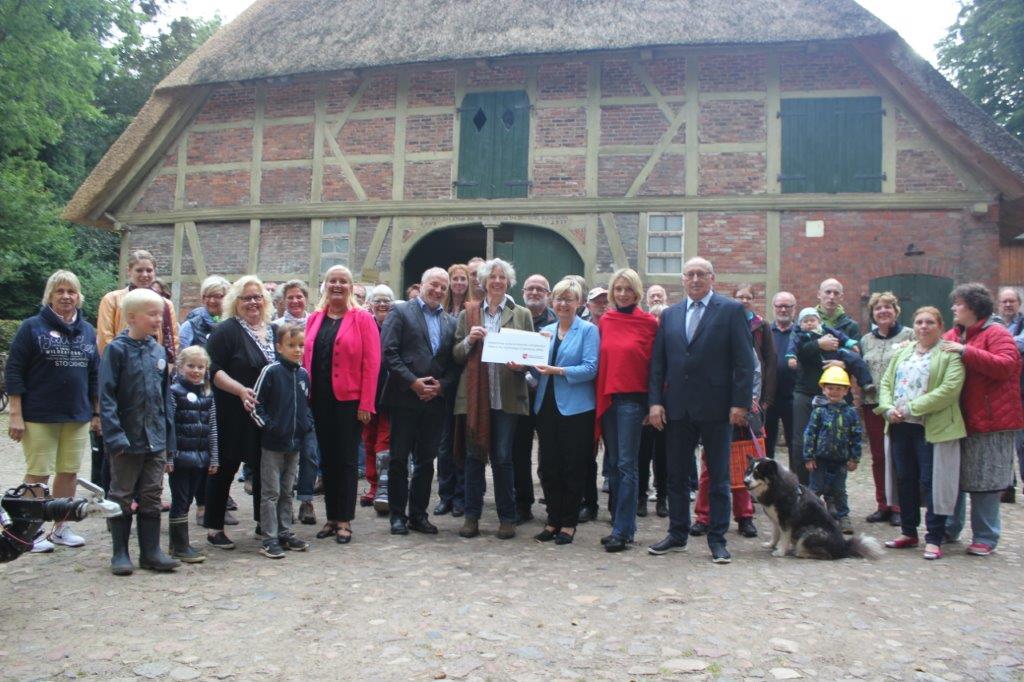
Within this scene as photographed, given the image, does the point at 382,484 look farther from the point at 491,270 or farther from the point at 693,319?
the point at 693,319

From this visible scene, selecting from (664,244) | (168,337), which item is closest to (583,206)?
(664,244)

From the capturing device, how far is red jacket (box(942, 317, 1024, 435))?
206 inches

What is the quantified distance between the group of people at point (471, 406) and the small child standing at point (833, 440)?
0.05ft

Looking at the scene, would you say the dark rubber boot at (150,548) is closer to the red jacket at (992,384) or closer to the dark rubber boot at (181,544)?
the dark rubber boot at (181,544)

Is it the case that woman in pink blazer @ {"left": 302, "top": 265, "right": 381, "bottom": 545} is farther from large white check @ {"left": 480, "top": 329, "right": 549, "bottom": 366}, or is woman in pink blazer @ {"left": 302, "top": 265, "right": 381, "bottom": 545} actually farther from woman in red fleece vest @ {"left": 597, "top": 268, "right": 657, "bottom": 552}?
woman in red fleece vest @ {"left": 597, "top": 268, "right": 657, "bottom": 552}

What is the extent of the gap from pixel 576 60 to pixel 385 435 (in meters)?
8.14

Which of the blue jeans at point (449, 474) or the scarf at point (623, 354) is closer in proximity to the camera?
the scarf at point (623, 354)

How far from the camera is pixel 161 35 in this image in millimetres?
29984

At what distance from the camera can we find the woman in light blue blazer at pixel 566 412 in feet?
17.8

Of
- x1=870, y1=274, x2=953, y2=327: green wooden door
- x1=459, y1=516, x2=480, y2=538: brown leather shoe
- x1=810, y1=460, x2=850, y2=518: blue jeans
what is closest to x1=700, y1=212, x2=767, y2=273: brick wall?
x1=870, y1=274, x2=953, y2=327: green wooden door

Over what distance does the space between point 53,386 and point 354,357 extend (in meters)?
1.78

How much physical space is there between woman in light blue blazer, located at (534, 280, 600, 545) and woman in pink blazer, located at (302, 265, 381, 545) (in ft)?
3.75

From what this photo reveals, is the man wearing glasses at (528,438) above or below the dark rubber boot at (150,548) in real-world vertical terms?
above

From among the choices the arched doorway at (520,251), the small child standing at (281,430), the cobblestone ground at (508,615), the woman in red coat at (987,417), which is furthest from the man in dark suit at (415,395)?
the arched doorway at (520,251)
